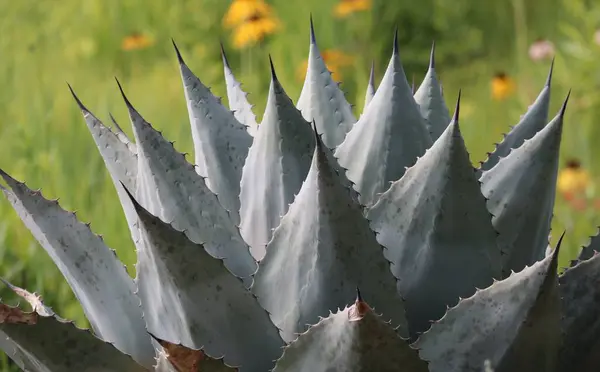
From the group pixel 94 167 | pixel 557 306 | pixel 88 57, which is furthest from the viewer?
pixel 88 57

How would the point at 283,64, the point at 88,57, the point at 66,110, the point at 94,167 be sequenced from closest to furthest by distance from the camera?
the point at 94,167 < the point at 66,110 < the point at 283,64 < the point at 88,57

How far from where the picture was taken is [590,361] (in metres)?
0.62

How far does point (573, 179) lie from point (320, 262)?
1.86 metres

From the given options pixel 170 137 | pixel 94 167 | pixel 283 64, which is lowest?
pixel 94 167

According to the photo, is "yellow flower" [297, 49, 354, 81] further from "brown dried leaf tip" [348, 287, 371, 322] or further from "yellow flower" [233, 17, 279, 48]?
"brown dried leaf tip" [348, 287, 371, 322]

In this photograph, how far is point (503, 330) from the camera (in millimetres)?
539

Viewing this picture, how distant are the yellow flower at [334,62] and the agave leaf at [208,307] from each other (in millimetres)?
2361

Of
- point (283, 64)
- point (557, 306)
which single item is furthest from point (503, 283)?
point (283, 64)

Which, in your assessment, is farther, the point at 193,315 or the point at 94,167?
the point at 94,167

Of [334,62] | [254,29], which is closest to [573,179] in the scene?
[334,62]

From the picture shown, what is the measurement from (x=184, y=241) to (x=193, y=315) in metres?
0.07

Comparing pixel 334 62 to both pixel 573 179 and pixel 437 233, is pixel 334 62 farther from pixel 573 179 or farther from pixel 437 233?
pixel 437 233

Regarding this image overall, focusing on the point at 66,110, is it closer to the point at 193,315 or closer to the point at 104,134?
the point at 104,134

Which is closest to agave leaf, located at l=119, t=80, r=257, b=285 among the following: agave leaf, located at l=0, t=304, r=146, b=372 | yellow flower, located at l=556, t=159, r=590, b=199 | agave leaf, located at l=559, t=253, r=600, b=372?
agave leaf, located at l=0, t=304, r=146, b=372
